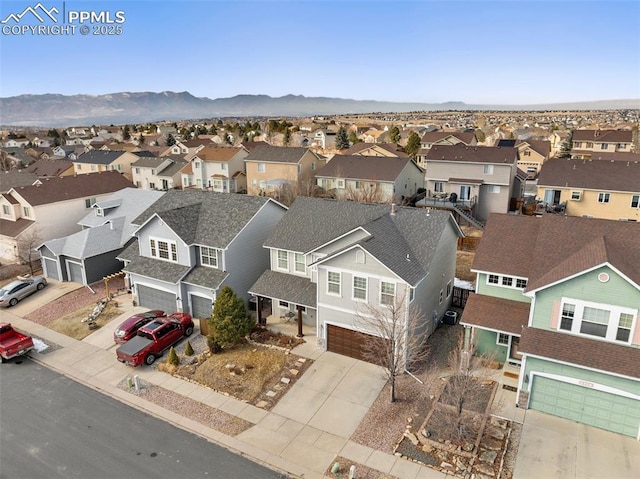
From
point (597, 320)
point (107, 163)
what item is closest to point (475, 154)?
point (597, 320)

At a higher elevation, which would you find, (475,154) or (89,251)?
(475,154)

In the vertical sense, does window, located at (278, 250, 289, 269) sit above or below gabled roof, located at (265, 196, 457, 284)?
below

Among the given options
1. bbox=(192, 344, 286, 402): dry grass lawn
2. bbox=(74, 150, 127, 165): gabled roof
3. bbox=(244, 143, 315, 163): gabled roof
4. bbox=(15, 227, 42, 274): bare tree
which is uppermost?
bbox=(244, 143, 315, 163): gabled roof

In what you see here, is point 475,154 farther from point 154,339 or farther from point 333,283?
point 154,339

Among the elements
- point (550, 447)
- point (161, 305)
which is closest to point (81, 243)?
point (161, 305)

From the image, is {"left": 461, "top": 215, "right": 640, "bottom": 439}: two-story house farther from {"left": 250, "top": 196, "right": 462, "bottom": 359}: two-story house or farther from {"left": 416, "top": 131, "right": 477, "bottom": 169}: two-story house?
{"left": 416, "top": 131, "right": 477, "bottom": 169}: two-story house

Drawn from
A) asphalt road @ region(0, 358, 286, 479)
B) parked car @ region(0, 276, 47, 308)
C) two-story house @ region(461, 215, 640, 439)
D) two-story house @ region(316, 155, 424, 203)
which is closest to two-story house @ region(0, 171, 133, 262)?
parked car @ region(0, 276, 47, 308)
